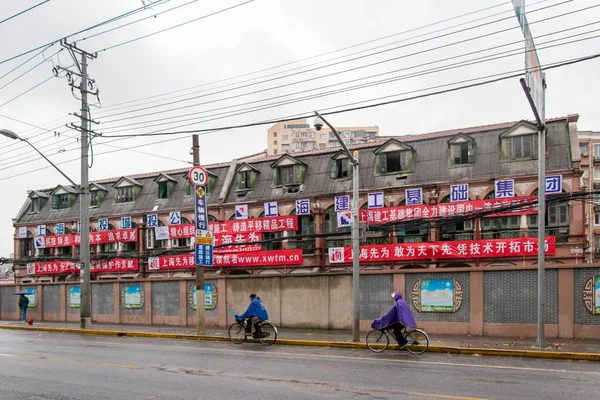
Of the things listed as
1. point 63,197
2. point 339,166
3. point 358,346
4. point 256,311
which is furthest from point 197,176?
point 63,197

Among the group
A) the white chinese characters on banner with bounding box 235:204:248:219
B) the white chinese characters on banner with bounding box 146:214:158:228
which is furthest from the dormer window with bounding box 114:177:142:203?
the white chinese characters on banner with bounding box 235:204:248:219

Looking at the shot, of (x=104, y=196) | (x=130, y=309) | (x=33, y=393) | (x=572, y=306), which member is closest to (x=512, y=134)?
(x=572, y=306)

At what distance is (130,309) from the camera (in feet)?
96.9

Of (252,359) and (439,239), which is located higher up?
(439,239)

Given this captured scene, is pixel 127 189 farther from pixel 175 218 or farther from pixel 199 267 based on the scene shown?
pixel 199 267

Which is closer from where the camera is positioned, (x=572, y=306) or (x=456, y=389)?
(x=456, y=389)

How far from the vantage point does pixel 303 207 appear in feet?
124

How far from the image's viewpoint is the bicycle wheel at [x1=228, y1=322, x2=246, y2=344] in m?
19.5

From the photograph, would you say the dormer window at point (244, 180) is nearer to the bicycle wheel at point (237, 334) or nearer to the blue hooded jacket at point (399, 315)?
the bicycle wheel at point (237, 334)

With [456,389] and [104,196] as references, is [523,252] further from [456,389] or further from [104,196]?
[104,196]

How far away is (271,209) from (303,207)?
2339 millimetres

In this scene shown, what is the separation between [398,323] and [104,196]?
38264 mm

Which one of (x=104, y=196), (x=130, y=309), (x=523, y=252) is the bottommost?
(x=130, y=309)

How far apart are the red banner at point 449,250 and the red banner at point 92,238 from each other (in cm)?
1700
